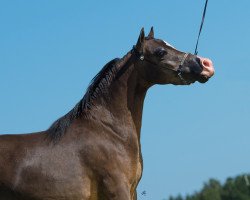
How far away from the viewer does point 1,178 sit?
938cm

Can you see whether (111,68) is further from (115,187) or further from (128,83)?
(115,187)

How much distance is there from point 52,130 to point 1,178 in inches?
39.9

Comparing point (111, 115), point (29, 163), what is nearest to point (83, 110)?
point (111, 115)

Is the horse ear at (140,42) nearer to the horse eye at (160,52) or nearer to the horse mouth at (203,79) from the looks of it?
the horse eye at (160,52)

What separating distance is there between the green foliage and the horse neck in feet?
237

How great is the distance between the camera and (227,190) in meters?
87.6

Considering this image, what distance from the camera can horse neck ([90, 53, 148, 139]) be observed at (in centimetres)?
988

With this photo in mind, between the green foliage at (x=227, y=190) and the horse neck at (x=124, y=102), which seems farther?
the green foliage at (x=227, y=190)

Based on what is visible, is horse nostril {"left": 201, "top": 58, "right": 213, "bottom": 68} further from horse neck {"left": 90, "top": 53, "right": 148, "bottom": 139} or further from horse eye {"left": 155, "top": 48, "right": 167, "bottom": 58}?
horse neck {"left": 90, "top": 53, "right": 148, "bottom": 139}

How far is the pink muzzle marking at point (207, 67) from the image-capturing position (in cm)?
991

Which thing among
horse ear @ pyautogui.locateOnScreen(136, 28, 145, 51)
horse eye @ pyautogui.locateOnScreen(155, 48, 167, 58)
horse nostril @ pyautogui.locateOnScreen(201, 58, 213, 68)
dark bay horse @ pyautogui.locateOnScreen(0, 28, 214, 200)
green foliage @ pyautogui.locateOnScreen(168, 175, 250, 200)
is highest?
green foliage @ pyautogui.locateOnScreen(168, 175, 250, 200)

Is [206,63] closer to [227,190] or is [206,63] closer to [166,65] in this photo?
[166,65]

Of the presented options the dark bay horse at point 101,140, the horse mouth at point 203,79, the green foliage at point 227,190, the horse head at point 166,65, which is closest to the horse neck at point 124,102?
the dark bay horse at point 101,140

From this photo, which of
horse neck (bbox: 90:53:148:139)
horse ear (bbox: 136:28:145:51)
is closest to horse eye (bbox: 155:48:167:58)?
horse ear (bbox: 136:28:145:51)
